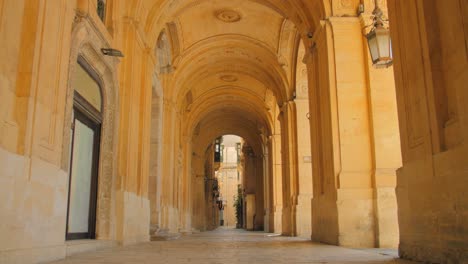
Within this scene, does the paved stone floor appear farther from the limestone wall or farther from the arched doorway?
the arched doorway

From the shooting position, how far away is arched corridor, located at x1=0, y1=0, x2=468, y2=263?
13.7ft

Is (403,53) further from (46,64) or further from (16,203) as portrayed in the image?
(16,203)

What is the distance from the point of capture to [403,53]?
509 centimetres

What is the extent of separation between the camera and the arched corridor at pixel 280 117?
4.18 metres

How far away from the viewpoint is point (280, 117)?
55.5 ft

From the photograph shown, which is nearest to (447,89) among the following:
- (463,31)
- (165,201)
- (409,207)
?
(463,31)

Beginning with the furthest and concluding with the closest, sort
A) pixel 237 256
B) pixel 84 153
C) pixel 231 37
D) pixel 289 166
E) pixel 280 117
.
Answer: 1. pixel 280 117
2. pixel 231 37
3. pixel 289 166
4. pixel 84 153
5. pixel 237 256

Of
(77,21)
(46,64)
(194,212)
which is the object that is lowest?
(194,212)

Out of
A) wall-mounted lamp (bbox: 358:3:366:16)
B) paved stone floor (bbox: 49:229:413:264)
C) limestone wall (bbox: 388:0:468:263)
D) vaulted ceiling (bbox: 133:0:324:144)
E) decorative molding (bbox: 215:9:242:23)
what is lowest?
paved stone floor (bbox: 49:229:413:264)

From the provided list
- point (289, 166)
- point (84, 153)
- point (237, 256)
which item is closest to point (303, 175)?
Result: point (289, 166)

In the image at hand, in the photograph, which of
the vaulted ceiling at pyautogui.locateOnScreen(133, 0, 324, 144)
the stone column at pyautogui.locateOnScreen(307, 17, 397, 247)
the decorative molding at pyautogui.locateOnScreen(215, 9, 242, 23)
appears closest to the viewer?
the stone column at pyautogui.locateOnScreen(307, 17, 397, 247)

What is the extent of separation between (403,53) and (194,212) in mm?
22306

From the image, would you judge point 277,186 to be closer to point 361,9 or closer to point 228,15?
point 228,15

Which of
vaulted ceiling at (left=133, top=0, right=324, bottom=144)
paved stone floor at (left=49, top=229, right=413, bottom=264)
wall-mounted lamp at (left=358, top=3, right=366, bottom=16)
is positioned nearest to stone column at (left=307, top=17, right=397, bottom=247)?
wall-mounted lamp at (left=358, top=3, right=366, bottom=16)
